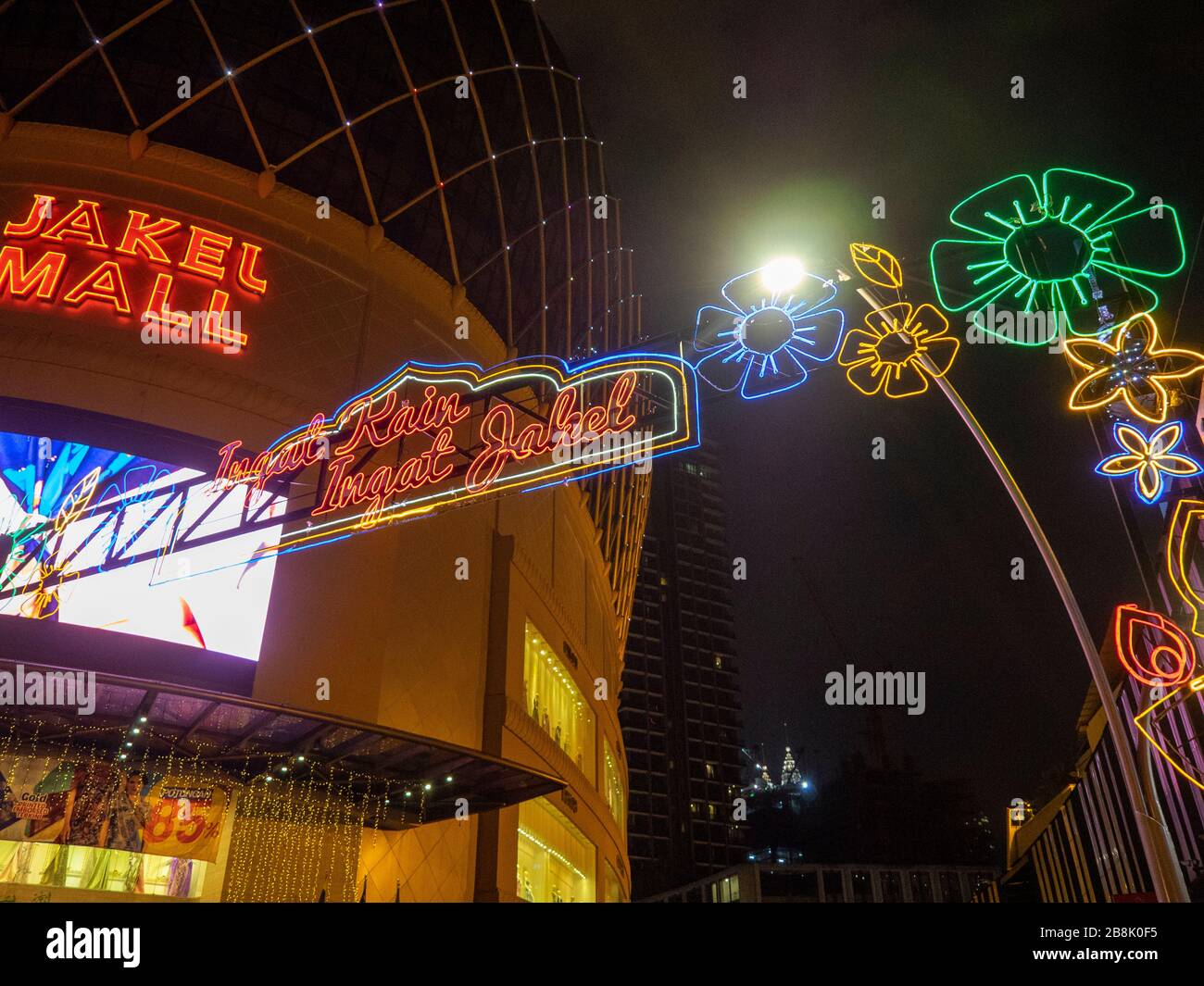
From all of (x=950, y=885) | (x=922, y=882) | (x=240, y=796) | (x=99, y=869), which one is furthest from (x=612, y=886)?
(x=950, y=885)

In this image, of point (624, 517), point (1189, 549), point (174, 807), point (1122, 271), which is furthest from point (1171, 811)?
point (174, 807)

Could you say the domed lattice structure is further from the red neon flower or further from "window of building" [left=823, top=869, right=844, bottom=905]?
"window of building" [left=823, top=869, right=844, bottom=905]

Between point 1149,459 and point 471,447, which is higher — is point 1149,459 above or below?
below

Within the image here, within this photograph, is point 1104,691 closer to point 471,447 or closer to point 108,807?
point 471,447

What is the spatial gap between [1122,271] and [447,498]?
9.34m

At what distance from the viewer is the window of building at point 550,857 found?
18484 millimetres

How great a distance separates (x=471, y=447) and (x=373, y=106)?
10167mm

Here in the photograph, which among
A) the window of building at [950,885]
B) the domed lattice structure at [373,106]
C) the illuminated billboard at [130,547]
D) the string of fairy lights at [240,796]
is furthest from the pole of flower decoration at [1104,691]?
the window of building at [950,885]

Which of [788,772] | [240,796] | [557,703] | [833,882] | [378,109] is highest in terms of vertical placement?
[788,772]

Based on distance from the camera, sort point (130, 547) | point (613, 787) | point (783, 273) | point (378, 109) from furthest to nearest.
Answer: point (613, 787) → point (378, 109) → point (130, 547) → point (783, 273)

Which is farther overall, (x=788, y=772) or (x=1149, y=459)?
(x=788, y=772)

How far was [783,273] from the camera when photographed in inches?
397

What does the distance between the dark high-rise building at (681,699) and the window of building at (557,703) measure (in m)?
74.4
